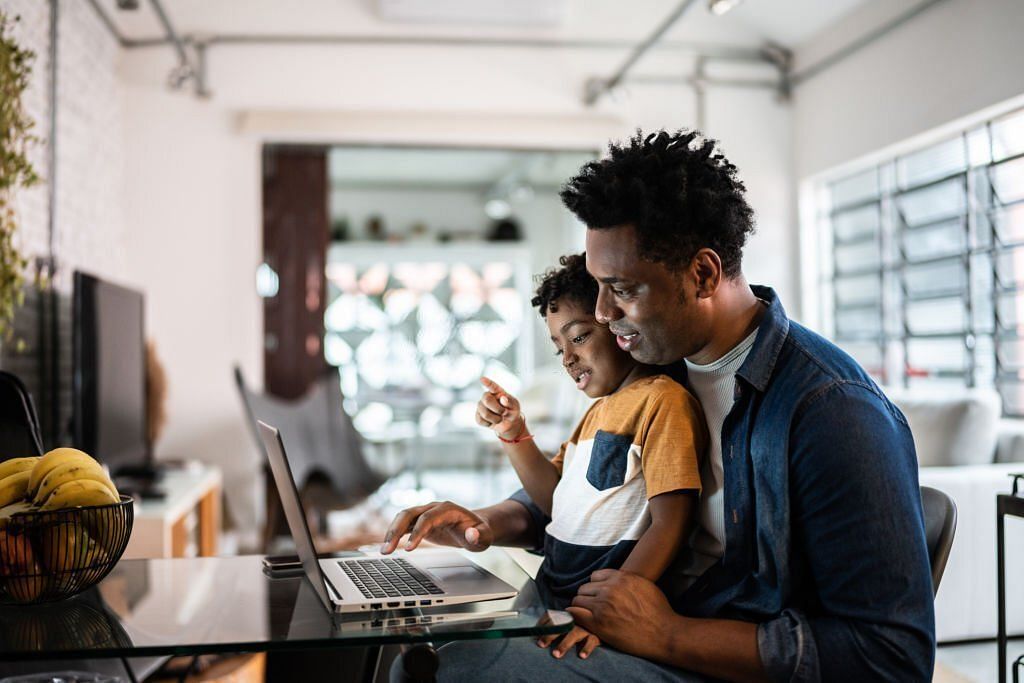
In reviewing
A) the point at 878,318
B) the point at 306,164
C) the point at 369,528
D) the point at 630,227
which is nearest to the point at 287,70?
the point at 306,164

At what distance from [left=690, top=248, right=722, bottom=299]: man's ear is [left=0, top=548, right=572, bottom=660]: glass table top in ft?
1.64

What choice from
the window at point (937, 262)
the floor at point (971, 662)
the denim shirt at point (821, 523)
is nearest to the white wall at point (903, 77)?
the window at point (937, 262)

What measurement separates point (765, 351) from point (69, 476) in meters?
0.96

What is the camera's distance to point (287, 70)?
17.1ft

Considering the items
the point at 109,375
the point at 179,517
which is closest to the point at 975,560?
the point at 179,517

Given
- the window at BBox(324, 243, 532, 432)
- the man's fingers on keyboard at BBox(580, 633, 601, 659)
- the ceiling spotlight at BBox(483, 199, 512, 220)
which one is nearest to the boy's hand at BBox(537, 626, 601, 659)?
the man's fingers on keyboard at BBox(580, 633, 601, 659)

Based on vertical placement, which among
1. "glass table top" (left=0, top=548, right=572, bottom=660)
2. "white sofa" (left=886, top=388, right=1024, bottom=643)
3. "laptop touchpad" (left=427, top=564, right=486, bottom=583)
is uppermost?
"laptop touchpad" (left=427, top=564, right=486, bottom=583)

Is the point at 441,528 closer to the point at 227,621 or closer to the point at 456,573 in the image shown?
the point at 456,573

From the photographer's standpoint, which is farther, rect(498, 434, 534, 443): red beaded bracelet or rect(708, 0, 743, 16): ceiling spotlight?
rect(708, 0, 743, 16): ceiling spotlight

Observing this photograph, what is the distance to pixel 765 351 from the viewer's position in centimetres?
131

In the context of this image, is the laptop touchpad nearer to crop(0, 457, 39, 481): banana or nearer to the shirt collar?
the shirt collar

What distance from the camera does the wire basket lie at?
1.16m

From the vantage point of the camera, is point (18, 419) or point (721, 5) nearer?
point (18, 419)

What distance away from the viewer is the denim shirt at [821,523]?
1144 millimetres
